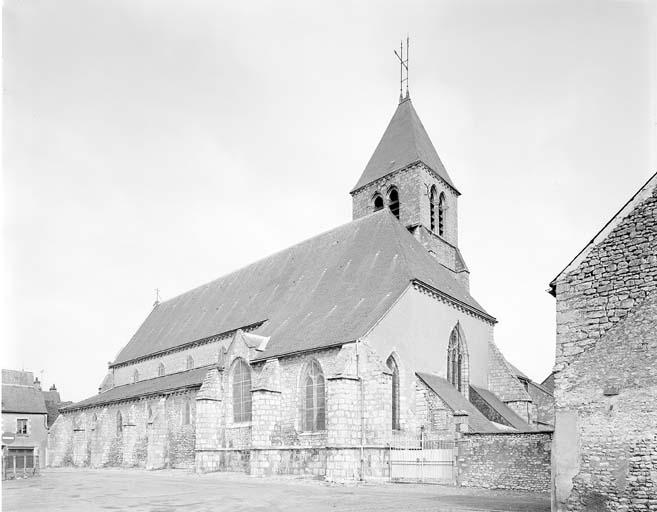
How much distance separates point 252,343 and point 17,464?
1401 cm

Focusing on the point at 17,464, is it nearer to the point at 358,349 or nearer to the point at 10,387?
the point at 10,387

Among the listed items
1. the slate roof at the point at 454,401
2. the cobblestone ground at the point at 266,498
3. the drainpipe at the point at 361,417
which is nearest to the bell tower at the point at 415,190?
the slate roof at the point at 454,401

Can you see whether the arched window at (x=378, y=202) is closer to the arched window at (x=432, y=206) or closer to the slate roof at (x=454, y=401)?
the arched window at (x=432, y=206)

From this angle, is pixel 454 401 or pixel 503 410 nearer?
pixel 454 401

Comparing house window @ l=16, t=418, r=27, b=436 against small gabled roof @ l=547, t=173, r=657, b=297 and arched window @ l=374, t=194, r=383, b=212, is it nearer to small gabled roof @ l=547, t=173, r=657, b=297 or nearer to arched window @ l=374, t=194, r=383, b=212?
arched window @ l=374, t=194, r=383, b=212

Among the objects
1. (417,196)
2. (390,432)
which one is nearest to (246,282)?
(417,196)

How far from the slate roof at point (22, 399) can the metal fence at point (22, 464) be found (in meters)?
13.6

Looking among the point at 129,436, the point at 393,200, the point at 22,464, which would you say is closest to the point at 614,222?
the point at 393,200

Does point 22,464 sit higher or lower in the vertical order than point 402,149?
lower

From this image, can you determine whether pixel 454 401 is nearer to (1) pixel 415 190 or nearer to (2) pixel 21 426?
(1) pixel 415 190

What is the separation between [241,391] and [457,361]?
914 centimetres

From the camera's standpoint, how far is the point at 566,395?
11492 mm

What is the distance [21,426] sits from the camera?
1672 inches

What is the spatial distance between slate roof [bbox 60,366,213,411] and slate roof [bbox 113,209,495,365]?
204 cm
